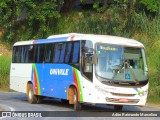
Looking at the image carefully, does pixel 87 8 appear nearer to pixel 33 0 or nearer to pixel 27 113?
pixel 33 0

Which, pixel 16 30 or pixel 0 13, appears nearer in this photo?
pixel 0 13

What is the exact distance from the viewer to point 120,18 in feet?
133

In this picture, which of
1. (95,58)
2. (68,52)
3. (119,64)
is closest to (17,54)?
(68,52)

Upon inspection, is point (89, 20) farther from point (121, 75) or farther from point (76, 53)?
point (121, 75)

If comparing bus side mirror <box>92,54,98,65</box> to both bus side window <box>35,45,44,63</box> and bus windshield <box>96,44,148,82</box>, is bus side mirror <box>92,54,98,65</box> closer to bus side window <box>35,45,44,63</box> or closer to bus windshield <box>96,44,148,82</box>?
bus windshield <box>96,44,148,82</box>

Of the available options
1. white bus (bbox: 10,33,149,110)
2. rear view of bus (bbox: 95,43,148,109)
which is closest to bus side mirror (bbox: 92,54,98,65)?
white bus (bbox: 10,33,149,110)

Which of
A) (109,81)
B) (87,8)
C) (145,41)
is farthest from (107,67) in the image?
(87,8)

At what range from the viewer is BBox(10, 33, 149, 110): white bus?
18625 mm

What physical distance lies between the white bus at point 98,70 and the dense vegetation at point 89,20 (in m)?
12.0

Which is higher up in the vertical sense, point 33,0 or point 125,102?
point 33,0

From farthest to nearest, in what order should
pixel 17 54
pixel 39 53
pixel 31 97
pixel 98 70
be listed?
pixel 17 54 < pixel 31 97 < pixel 39 53 < pixel 98 70

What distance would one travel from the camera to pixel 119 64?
746 inches

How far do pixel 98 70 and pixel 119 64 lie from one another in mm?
868

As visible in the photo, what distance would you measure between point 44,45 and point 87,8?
23.8m
